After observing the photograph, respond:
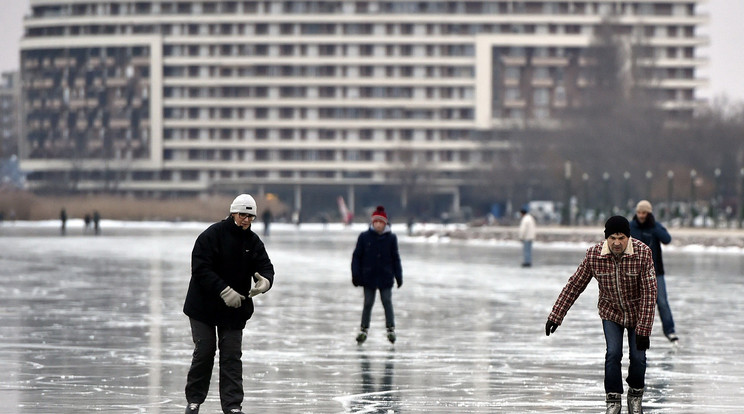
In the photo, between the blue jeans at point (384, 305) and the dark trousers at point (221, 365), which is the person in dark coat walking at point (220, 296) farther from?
the blue jeans at point (384, 305)

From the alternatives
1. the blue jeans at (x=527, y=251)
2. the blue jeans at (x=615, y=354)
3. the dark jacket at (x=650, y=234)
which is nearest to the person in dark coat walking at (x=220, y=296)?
the blue jeans at (x=615, y=354)

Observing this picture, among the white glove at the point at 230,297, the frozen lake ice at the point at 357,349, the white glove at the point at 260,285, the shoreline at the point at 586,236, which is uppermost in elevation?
the white glove at the point at 260,285

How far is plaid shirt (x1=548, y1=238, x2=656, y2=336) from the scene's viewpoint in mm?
9641

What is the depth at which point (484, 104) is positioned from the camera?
141875 millimetres

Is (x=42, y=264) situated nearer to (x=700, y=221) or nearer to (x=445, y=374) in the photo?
(x=445, y=374)

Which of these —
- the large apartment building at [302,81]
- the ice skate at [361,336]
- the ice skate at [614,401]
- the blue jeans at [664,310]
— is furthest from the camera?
the large apartment building at [302,81]

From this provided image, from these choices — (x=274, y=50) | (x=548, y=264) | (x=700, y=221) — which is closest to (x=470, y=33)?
(x=274, y=50)

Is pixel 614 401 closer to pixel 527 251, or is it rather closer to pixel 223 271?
pixel 223 271

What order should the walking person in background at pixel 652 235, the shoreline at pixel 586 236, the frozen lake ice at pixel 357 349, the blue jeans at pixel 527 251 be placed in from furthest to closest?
the shoreline at pixel 586 236 → the blue jeans at pixel 527 251 → the walking person in background at pixel 652 235 → the frozen lake ice at pixel 357 349

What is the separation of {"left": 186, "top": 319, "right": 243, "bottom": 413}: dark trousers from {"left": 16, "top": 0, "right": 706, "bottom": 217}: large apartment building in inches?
5107

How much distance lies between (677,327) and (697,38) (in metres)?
130

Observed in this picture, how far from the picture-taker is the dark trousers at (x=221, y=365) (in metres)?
9.63

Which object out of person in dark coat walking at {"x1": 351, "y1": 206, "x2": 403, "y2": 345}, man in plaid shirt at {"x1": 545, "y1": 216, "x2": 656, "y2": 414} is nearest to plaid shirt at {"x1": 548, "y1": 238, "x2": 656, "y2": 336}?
man in plaid shirt at {"x1": 545, "y1": 216, "x2": 656, "y2": 414}

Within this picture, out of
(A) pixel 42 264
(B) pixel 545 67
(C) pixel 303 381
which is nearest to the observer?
(C) pixel 303 381
